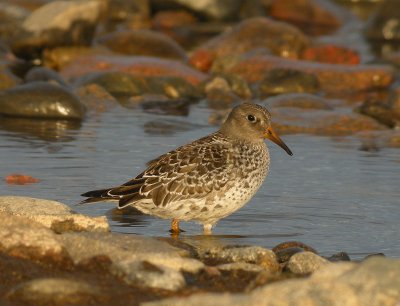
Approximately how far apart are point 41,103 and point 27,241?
927 centimetres

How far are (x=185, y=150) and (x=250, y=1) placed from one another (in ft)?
68.2

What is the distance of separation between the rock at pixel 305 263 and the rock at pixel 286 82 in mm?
12048

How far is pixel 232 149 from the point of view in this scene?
1132cm

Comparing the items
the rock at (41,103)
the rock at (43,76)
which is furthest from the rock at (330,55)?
the rock at (41,103)

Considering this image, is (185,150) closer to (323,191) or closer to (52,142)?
(323,191)

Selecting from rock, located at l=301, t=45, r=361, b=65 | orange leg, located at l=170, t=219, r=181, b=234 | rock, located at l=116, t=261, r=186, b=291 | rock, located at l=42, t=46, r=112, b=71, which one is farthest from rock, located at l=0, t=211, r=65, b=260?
rock, located at l=301, t=45, r=361, b=65

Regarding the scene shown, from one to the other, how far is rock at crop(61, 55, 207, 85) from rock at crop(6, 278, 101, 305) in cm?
1373

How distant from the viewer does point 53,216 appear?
9.95 metres

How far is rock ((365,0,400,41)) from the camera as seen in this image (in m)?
29.1

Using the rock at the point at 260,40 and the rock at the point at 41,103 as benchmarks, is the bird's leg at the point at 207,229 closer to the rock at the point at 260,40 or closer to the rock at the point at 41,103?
the rock at the point at 41,103

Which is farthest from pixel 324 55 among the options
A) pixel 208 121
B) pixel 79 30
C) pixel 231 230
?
pixel 231 230

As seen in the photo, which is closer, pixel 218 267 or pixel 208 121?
pixel 218 267

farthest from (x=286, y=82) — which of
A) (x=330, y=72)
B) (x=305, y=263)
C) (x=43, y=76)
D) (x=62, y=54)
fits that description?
(x=305, y=263)

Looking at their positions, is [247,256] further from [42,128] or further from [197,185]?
[42,128]
